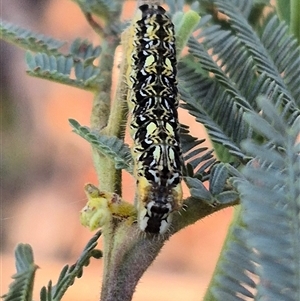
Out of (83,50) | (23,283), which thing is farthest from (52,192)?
(23,283)

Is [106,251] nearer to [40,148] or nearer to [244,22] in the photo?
[244,22]

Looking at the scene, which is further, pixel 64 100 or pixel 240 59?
pixel 64 100

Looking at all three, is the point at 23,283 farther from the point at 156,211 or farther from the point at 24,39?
the point at 24,39

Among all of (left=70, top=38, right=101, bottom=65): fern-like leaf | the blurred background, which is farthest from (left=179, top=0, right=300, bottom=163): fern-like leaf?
the blurred background

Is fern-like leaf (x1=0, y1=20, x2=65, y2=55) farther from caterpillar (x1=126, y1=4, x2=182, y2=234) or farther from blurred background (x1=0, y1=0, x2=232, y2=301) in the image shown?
blurred background (x1=0, y1=0, x2=232, y2=301)

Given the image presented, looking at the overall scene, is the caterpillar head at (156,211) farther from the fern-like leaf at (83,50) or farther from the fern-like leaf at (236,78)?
the fern-like leaf at (83,50)

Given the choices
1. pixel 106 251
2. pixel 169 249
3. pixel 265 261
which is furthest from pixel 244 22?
pixel 169 249
